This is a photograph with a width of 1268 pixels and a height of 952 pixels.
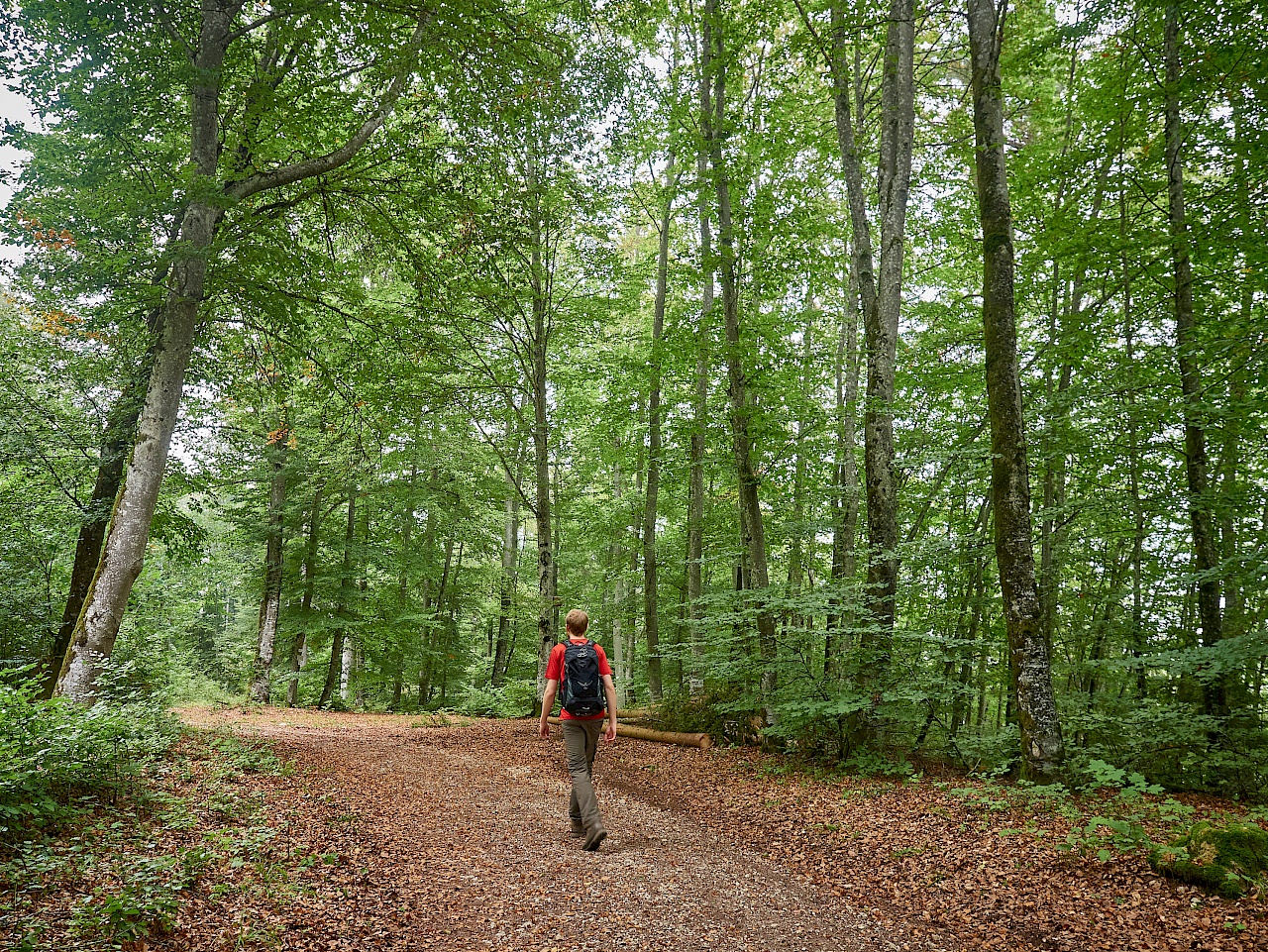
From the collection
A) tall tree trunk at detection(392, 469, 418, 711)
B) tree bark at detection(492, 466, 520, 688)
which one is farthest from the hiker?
tree bark at detection(492, 466, 520, 688)

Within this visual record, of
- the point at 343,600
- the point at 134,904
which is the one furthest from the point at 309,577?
the point at 134,904

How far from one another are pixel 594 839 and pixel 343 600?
14853mm

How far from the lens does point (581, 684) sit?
6.06 metres

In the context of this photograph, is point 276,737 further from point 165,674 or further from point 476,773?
point 165,674

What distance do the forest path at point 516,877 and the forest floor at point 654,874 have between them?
22 millimetres

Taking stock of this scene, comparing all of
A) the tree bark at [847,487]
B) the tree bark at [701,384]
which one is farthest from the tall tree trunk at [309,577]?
the tree bark at [847,487]

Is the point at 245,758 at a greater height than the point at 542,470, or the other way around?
the point at 542,470

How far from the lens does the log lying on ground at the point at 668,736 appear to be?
11.1 metres

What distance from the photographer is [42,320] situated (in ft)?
34.2

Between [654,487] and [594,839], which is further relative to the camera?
[654,487]

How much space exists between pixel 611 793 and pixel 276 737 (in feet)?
18.2

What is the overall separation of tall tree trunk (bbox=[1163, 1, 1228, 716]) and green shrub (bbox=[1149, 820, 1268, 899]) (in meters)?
3.28

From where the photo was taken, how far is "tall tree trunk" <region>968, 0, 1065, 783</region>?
6031mm

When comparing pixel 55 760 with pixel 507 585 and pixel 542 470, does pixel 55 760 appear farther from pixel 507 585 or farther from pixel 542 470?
pixel 507 585
